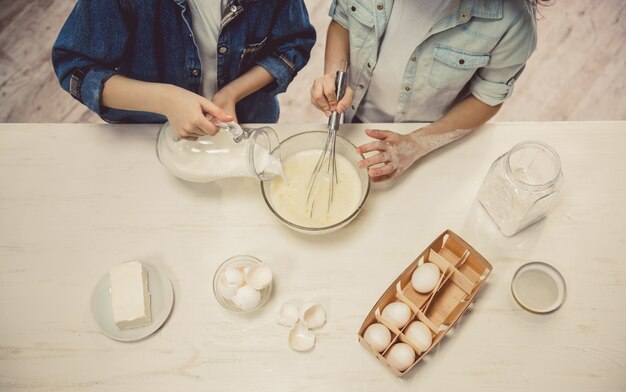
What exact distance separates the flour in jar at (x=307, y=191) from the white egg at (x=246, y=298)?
162 millimetres

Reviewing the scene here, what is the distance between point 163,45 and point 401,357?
2.73 ft

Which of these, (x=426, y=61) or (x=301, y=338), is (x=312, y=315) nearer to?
(x=301, y=338)

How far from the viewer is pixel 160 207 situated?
102cm

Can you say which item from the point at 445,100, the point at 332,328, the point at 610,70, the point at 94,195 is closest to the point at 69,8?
the point at 94,195

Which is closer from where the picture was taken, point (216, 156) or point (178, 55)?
point (216, 156)

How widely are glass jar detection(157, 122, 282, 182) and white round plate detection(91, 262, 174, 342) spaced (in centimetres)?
22

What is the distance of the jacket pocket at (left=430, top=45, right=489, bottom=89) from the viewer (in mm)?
993

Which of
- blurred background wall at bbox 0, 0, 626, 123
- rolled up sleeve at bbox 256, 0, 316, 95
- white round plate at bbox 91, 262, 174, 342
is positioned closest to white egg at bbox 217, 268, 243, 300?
white round plate at bbox 91, 262, 174, 342

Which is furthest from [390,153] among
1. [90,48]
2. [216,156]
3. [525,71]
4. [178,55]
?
[525,71]

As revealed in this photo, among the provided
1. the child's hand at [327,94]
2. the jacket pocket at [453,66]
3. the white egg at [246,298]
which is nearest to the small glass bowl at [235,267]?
the white egg at [246,298]

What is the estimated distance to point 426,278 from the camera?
2.95 ft

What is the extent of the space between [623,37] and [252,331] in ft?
7.84

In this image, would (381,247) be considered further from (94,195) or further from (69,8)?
(69,8)

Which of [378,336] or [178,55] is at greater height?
[178,55]
